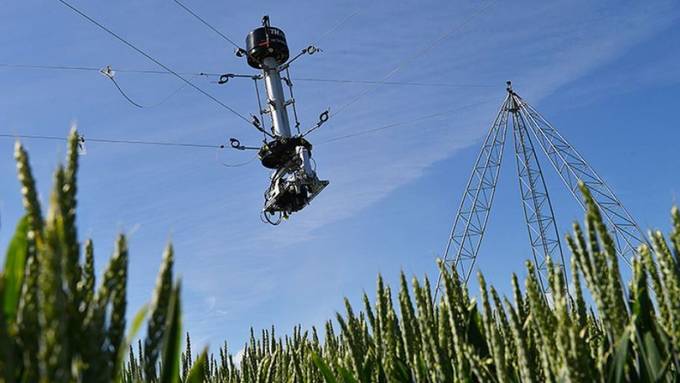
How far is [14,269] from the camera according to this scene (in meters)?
0.88

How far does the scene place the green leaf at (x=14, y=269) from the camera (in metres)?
0.84

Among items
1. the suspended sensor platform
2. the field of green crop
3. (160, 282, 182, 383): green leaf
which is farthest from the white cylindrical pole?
(160, 282, 182, 383): green leaf

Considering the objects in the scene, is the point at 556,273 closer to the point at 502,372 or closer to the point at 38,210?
the point at 502,372

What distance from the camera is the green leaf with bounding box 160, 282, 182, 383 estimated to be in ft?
3.18

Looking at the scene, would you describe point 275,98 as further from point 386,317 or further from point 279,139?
point 386,317

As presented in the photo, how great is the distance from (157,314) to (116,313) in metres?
0.06

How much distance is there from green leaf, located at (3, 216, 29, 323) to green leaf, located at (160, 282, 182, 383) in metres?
0.23

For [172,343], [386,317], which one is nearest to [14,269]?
[172,343]

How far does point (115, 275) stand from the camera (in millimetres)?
823

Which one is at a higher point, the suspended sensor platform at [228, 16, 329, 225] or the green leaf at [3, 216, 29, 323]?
the suspended sensor platform at [228, 16, 329, 225]

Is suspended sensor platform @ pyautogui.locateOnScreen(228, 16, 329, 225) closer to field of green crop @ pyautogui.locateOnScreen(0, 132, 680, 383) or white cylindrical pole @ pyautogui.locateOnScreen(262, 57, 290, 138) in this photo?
white cylindrical pole @ pyautogui.locateOnScreen(262, 57, 290, 138)

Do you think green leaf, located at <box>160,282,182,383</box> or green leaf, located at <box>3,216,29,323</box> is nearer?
green leaf, located at <box>3,216,29,323</box>

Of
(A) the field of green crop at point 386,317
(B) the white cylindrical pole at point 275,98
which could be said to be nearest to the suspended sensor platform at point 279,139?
(B) the white cylindrical pole at point 275,98

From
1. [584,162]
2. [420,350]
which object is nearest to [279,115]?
[420,350]
